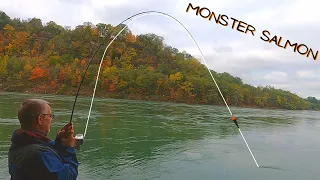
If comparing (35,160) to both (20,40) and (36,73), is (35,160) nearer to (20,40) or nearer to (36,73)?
(36,73)

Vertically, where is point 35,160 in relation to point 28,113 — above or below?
below

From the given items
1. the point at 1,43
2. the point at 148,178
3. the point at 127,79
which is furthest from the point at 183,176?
the point at 1,43

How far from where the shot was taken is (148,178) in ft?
21.4

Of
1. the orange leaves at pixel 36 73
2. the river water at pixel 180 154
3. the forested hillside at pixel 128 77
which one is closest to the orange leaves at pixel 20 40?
the forested hillside at pixel 128 77

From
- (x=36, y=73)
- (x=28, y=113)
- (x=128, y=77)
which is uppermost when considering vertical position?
(x=128, y=77)

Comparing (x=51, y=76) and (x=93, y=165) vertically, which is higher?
(x=51, y=76)

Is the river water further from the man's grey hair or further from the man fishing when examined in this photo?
the man's grey hair

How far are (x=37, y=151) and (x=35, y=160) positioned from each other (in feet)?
0.15

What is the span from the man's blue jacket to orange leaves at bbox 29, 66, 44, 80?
50096 millimetres

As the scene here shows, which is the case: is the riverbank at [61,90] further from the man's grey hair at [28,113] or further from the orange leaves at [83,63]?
the man's grey hair at [28,113]

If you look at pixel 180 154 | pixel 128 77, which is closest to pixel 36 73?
pixel 128 77

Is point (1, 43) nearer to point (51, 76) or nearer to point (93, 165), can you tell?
point (51, 76)

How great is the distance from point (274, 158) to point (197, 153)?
8.33 ft

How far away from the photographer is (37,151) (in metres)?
1.52
